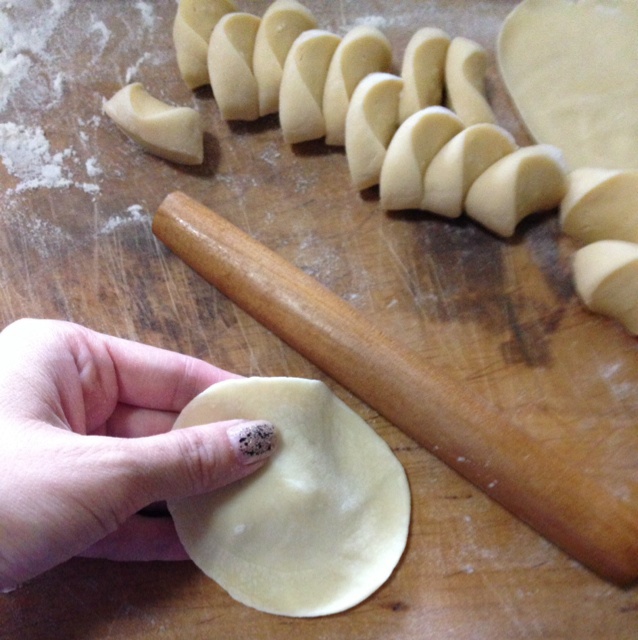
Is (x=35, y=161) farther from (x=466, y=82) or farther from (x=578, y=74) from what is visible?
(x=578, y=74)

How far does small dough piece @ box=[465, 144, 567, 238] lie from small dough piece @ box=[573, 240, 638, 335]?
15 cm

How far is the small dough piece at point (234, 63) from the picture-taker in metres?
1.32

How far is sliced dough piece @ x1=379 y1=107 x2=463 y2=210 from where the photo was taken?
1199 millimetres

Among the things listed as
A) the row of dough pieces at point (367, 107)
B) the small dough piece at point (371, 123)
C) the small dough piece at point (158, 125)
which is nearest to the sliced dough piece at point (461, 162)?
the row of dough pieces at point (367, 107)

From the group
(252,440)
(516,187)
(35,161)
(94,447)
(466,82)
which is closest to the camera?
(94,447)

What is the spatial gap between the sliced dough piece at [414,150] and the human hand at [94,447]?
55 cm

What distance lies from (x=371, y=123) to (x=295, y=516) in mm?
847

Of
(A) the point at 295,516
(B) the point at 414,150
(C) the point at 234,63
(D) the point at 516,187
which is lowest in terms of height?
(A) the point at 295,516

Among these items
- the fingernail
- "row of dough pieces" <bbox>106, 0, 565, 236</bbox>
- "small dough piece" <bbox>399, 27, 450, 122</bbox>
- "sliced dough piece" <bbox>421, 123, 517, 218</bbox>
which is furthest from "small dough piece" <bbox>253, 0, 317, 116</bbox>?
the fingernail

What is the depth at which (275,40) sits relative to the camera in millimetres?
1333

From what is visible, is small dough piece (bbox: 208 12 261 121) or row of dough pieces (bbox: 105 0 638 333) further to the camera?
small dough piece (bbox: 208 12 261 121)

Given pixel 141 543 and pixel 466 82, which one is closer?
pixel 141 543

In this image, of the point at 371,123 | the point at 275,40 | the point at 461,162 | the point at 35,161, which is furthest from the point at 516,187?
the point at 35,161

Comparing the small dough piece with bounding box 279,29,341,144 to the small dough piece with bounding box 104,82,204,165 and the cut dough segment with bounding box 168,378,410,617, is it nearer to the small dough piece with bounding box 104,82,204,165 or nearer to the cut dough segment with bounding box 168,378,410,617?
the small dough piece with bounding box 104,82,204,165
